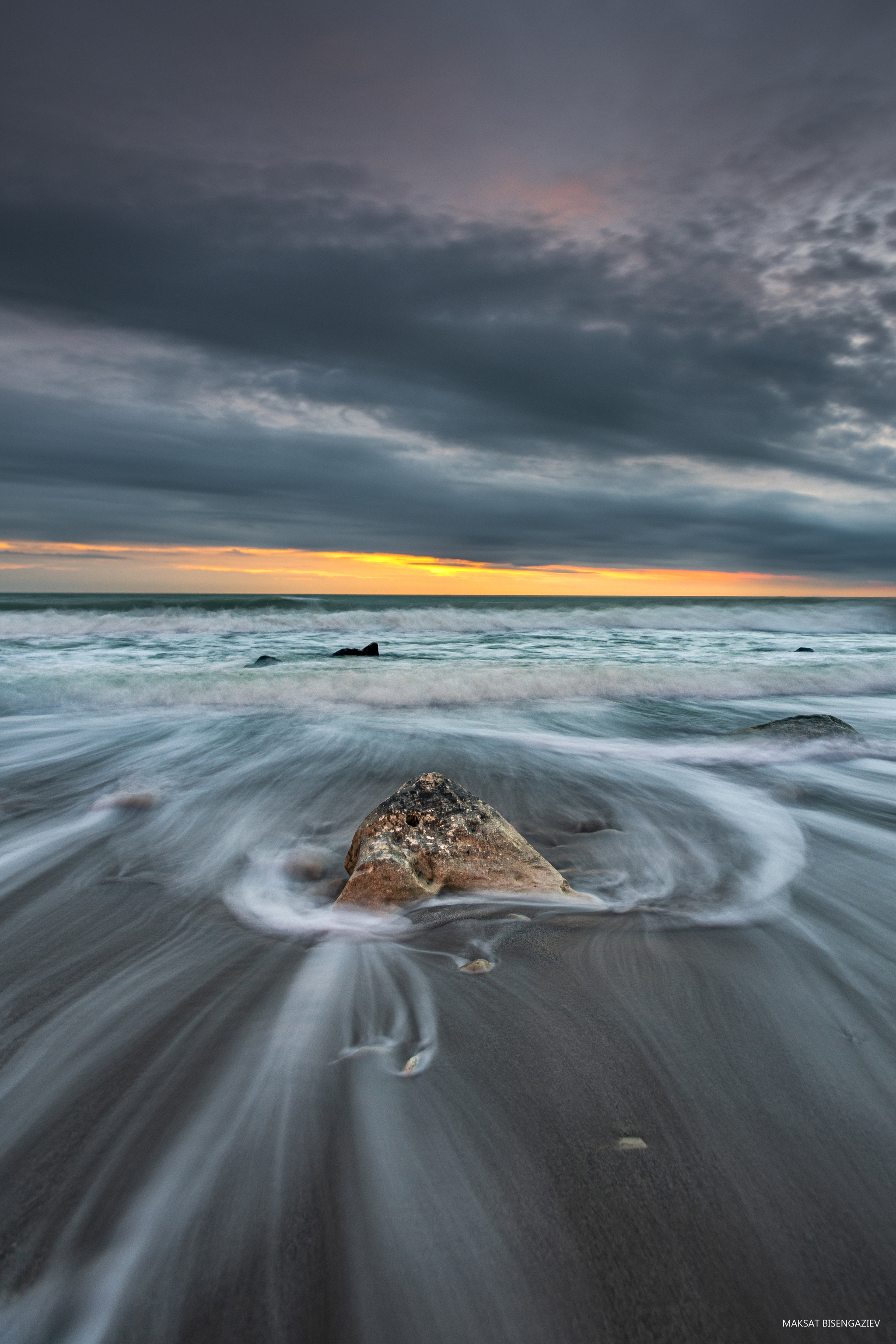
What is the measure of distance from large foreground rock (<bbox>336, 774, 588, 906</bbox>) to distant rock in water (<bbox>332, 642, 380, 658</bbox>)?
32.9 feet

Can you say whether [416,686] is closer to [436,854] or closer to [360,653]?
[360,653]

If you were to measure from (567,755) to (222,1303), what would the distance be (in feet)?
15.2

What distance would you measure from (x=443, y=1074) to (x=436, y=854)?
3.81 ft

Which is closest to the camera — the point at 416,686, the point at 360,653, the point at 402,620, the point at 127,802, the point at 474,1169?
the point at 474,1169

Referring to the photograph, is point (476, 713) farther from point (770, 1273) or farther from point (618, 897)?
point (770, 1273)

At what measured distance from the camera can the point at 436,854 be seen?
278cm

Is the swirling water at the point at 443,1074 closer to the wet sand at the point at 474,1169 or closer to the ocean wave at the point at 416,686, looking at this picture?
the wet sand at the point at 474,1169

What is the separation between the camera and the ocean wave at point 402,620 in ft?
71.6

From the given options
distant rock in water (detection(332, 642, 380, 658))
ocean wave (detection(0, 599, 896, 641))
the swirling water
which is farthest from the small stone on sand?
ocean wave (detection(0, 599, 896, 641))

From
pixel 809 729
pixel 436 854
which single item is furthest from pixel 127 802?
pixel 809 729

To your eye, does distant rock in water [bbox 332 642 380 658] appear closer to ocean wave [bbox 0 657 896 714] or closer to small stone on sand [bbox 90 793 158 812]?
ocean wave [bbox 0 657 896 714]

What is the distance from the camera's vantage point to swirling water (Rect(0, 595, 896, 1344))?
3.70ft

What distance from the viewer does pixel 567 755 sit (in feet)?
17.9

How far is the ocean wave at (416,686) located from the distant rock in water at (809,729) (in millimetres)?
2687
